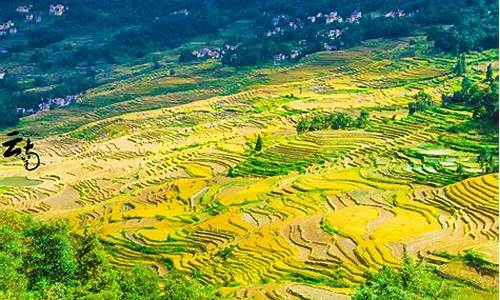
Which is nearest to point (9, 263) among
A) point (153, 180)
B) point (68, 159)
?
point (153, 180)

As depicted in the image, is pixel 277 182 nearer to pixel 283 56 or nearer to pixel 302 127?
pixel 302 127

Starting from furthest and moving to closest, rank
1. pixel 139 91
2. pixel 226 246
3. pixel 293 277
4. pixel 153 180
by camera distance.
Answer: pixel 139 91 < pixel 153 180 < pixel 226 246 < pixel 293 277

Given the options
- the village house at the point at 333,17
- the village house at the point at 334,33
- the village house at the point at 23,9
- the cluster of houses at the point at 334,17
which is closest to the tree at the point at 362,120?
the village house at the point at 334,33

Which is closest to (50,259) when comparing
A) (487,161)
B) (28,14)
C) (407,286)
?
(407,286)

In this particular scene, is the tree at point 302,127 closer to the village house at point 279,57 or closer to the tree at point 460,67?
the tree at point 460,67

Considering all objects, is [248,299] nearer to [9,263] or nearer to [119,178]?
[9,263]

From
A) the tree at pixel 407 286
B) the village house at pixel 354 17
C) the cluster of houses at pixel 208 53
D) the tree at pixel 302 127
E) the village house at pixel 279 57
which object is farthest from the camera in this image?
the village house at pixel 354 17

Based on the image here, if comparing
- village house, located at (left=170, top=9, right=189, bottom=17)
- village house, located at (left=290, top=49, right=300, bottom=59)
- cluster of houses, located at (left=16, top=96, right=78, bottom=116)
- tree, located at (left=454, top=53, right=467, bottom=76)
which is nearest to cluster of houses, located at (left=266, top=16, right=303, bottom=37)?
village house, located at (left=290, top=49, right=300, bottom=59)
